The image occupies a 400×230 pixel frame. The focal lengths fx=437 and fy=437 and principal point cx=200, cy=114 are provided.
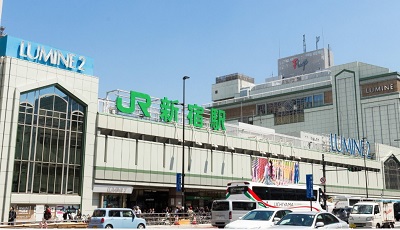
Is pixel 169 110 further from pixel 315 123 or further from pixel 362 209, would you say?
pixel 315 123

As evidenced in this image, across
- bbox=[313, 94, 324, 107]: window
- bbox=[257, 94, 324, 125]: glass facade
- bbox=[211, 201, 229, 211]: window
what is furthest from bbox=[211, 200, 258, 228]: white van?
bbox=[257, 94, 324, 125]: glass facade

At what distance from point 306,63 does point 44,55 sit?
327 ft

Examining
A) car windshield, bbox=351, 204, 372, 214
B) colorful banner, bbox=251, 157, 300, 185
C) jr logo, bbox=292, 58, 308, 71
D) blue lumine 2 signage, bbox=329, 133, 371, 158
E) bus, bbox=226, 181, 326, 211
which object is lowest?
car windshield, bbox=351, 204, 372, 214

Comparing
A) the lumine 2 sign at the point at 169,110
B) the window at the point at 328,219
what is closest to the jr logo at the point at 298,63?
the lumine 2 sign at the point at 169,110

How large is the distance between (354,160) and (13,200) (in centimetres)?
5803

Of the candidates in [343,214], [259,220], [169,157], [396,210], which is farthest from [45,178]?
[396,210]

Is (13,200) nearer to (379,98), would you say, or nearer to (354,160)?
(354,160)

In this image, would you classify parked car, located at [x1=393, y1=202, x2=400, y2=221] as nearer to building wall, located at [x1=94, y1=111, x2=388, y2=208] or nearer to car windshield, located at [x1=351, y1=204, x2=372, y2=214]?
car windshield, located at [x1=351, y1=204, x2=372, y2=214]

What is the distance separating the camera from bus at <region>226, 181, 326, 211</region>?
1459 inches

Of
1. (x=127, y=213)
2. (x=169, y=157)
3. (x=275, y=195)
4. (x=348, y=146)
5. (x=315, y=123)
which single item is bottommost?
(x=127, y=213)

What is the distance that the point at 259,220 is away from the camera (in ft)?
70.7

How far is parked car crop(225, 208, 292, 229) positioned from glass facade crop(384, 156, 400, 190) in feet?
220

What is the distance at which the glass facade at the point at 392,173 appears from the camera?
8221 centimetres

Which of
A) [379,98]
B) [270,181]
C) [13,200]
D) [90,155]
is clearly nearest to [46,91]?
[90,155]
